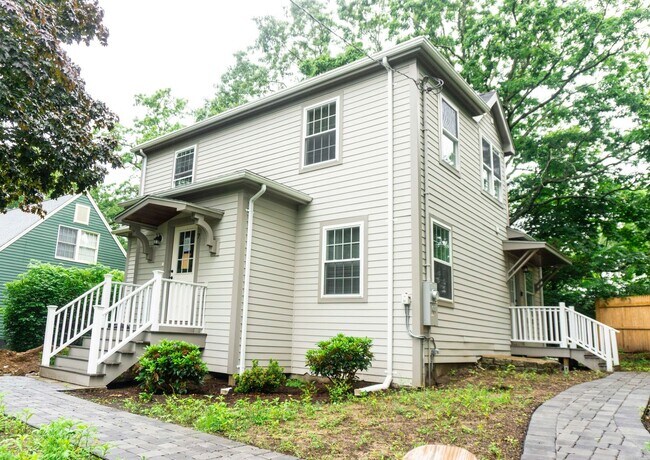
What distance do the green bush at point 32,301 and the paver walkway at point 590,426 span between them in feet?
44.4

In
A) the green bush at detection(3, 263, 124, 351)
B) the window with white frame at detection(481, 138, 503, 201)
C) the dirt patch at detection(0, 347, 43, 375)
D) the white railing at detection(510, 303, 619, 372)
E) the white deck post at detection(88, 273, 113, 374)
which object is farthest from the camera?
the green bush at detection(3, 263, 124, 351)

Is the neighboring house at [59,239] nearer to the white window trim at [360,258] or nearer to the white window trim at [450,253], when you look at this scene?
the white window trim at [360,258]

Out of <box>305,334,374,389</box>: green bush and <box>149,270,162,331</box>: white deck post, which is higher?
<box>149,270,162,331</box>: white deck post

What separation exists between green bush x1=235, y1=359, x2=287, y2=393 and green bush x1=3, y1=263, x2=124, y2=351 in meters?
9.30

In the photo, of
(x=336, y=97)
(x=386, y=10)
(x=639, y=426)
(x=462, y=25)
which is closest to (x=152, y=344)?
(x=336, y=97)

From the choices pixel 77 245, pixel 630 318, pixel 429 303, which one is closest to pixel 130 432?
pixel 429 303

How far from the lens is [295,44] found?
24.3 meters

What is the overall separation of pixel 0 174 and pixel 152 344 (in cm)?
348

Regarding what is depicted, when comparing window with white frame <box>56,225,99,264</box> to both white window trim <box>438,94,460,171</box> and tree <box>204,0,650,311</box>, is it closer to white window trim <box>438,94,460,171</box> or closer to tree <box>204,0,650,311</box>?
tree <box>204,0,650,311</box>

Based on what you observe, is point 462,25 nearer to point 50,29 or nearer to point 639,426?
point 50,29

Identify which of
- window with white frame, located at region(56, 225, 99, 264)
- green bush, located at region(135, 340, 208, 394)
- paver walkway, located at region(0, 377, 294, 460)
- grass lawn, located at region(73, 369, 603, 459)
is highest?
window with white frame, located at region(56, 225, 99, 264)

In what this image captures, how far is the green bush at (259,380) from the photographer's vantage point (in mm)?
6965

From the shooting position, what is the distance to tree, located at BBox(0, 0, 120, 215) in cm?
595

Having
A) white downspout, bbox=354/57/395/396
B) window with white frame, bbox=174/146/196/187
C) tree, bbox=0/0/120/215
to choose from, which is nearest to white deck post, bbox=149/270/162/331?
tree, bbox=0/0/120/215
